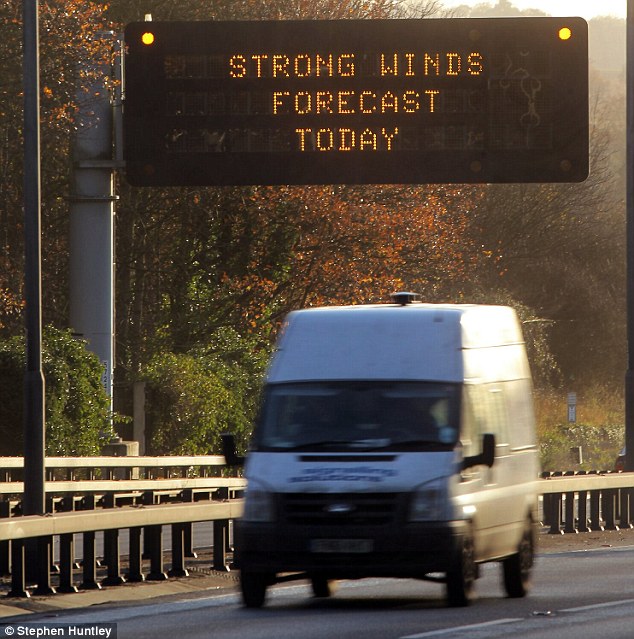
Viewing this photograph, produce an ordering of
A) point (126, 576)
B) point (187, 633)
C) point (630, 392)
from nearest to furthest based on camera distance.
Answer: point (187, 633)
point (126, 576)
point (630, 392)

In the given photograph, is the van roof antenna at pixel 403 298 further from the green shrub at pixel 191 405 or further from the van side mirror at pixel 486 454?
the green shrub at pixel 191 405

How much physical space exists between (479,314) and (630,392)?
13451mm

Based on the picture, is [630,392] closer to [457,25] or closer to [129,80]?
[457,25]

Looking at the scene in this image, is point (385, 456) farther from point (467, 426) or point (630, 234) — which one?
point (630, 234)

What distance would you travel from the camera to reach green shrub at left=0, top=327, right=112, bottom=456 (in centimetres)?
3038

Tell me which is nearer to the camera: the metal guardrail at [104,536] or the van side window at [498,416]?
the metal guardrail at [104,536]

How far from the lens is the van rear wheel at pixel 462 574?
14.3 meters

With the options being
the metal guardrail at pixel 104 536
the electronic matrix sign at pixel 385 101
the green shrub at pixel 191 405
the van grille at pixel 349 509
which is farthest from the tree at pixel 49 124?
A: the van grille at pixel 349 509

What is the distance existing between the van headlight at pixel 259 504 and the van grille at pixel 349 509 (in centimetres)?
23

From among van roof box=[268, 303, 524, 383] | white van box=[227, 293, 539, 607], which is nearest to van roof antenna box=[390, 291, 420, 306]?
white van box=[227, 293, 539, 607]

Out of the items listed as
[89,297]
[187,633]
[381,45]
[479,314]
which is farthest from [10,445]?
[187,633]

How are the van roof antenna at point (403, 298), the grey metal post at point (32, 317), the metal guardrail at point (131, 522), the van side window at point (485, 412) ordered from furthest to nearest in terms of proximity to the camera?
the grey metal post at point (32, 317)
the van roof antenna at point (403, 298)
the metal guardrail at point (131, 522)
the van side window at point (485, 412)

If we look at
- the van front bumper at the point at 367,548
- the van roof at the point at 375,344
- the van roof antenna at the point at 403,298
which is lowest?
the van front bumper at the point at 367,548

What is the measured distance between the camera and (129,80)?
2491 centimetres
